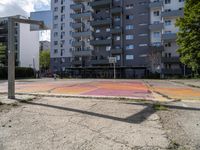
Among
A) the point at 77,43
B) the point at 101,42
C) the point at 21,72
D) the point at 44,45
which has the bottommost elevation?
the point at 21,72

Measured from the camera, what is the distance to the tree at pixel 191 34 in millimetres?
27516

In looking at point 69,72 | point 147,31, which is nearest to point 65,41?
point 69,72

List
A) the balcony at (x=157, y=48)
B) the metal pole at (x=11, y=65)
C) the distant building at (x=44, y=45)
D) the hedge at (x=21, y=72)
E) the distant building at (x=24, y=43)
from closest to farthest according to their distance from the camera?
1. the metal pole at (x=11, y=65)
2. the hedge at (x=21, y=72)
3. the balcony at (x=157, y=48)
4. the distant building at (x=24, y=43)
5. the distant building at (x=44, y=45)

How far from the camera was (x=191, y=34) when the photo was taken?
28.2 meters

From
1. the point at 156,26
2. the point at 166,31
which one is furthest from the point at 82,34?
the point at 166,31

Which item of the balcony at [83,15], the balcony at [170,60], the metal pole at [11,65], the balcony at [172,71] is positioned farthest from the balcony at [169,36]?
the metal pole at [11,65]

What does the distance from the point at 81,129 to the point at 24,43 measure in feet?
307

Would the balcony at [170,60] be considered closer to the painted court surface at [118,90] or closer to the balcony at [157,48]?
the balcony at [157,48]

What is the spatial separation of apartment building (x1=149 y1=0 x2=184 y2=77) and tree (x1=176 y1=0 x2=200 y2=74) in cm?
3251

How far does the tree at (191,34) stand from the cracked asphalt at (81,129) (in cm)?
2052

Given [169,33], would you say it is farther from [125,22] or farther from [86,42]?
[86,42]

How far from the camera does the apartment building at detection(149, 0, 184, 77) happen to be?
203 ft

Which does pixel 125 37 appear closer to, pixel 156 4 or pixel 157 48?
pixel 157 48

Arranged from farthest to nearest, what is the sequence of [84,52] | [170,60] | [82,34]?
[82,34], [84,52], [170,60]
